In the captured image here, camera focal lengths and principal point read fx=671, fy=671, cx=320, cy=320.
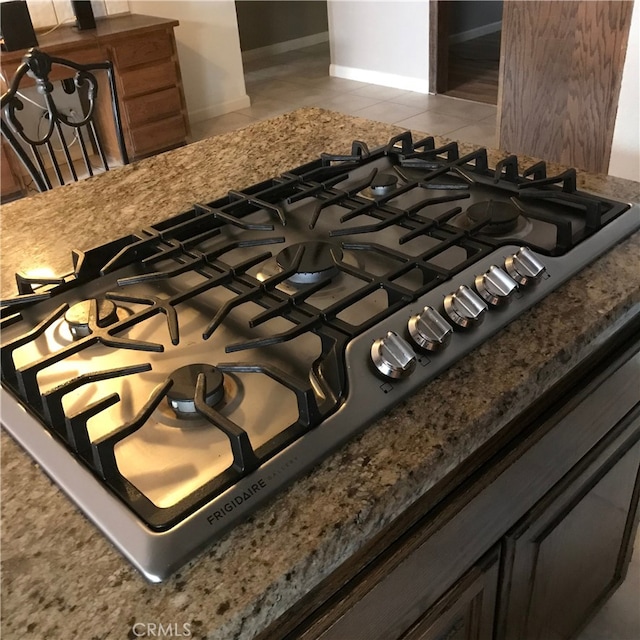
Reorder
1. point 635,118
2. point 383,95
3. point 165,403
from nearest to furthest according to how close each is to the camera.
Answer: point 165,403, point 635,118, point 383,95

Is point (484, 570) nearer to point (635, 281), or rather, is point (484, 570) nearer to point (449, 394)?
point (449, 394)

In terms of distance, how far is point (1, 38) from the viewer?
11.3 feet

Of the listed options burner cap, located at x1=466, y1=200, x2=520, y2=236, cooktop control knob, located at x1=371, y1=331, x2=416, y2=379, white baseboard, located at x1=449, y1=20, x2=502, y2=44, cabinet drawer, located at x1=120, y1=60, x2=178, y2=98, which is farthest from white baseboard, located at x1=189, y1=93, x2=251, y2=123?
cooktop control knob, located at x1=371, y1=331, x2=416, y2=379

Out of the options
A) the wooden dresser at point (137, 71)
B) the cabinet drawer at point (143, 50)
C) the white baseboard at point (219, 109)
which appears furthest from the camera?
the white baseboard at point (219, 109)

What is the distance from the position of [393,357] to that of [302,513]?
0.62 feet

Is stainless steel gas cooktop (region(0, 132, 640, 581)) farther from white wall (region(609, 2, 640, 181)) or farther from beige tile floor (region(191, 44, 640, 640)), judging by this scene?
beige tile floor (region(191, 44, 640, 640))

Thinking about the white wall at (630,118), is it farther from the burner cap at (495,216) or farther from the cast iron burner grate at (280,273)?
the burner cap at (495,216)

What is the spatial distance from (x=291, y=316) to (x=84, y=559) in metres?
0.33

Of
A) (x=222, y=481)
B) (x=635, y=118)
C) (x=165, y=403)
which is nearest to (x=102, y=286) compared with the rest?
(x=165, y=403)

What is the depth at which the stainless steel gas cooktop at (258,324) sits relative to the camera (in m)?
0.60

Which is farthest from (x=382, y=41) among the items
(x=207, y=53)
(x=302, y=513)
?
(x=302, y=513)

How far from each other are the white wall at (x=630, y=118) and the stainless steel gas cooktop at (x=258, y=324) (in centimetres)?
134

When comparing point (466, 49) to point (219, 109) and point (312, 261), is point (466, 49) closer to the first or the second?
point (219, 109)

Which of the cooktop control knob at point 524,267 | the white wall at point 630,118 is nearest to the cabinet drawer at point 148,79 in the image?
the white wall at point 630,118
